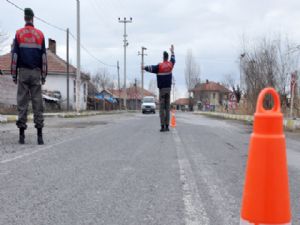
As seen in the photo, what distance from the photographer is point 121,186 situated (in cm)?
359

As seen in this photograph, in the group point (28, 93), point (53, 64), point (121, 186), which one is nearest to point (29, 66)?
point (28, 93)

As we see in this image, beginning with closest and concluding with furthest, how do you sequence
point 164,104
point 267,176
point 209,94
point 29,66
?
point 267,176
point 29,66
point 164,104
point 209,94

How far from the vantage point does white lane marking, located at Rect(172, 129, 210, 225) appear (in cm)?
267

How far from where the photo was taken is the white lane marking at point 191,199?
8.76ft

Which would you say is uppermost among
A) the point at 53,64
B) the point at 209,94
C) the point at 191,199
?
the point at 53,64

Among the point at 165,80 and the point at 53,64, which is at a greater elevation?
the point at 53,64

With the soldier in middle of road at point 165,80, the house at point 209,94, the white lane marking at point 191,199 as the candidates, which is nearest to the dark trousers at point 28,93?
the white lane marking at point 191,199

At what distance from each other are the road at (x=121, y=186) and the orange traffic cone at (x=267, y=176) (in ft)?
2.66

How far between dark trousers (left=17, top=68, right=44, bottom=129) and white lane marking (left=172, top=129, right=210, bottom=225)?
3.01 meters

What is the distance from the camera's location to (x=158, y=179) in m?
3.90

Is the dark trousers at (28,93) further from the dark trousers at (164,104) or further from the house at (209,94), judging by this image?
the house at (209,94)

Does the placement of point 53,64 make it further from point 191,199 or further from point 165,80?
point 191,199

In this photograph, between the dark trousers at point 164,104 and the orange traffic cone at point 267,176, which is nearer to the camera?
the orange traffic cone at point 267,176

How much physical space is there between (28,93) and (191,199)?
435 centimetres
